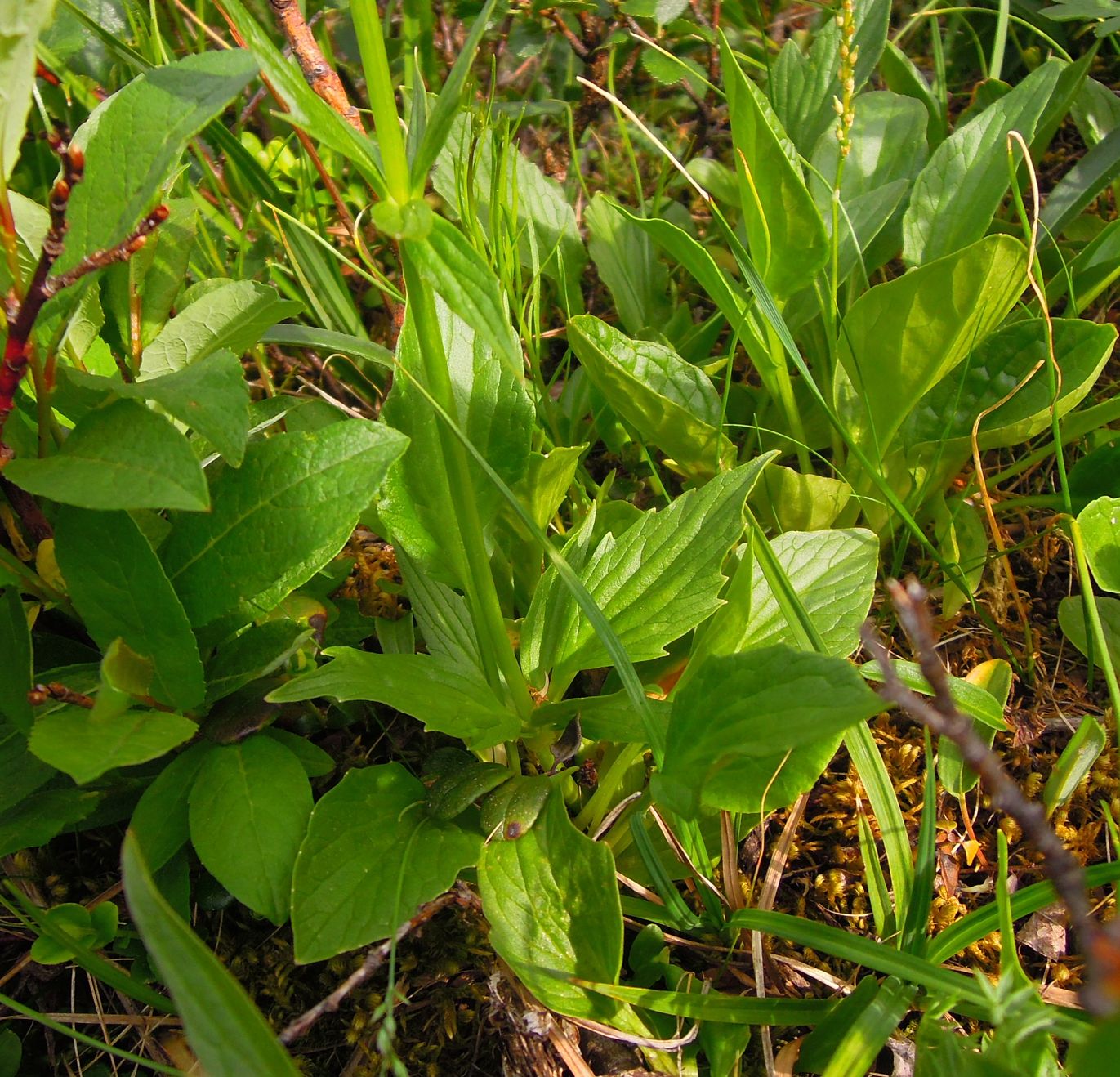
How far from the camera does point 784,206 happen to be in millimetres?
1319

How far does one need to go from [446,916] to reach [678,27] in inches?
65.8

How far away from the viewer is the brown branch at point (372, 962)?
2.85ft

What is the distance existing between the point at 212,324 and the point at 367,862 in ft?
2.28

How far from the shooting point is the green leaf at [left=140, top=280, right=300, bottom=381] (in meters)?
1.17

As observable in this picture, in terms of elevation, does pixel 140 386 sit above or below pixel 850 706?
above

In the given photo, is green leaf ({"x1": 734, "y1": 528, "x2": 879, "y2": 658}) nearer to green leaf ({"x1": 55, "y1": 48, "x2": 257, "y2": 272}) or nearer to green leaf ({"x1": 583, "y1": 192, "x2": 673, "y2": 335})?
green leaf ({"x1": 583, "y1": 192, "x2": 673, "y2": 335})

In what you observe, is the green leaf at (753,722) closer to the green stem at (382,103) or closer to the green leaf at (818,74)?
the green stem at (382,103)

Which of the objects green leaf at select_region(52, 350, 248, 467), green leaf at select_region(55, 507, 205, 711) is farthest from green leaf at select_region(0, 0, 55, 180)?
green leaf at select_region(55, 507, 205, 711)

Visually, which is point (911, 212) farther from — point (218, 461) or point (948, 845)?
point (218, 461)

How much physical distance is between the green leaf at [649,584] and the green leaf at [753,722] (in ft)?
0.45

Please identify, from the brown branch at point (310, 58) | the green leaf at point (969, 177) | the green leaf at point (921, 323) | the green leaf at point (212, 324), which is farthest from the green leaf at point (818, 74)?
the green leaf at point (212, 324)

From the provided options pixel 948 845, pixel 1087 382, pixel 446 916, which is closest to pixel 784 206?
pixel 1087 382

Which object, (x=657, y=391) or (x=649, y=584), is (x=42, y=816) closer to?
(x=649, y=584)

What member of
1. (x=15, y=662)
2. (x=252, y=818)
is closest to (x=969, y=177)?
(x=252, y=818)
